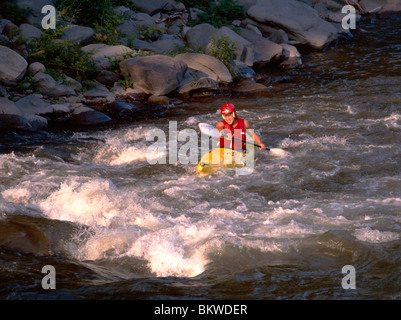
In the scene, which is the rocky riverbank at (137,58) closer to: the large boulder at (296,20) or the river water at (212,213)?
the large boulder at (296,20)

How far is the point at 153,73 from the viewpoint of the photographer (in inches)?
391

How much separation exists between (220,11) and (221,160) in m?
9.72

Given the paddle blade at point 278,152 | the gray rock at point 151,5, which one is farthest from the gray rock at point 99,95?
the gray rock at point 151,5

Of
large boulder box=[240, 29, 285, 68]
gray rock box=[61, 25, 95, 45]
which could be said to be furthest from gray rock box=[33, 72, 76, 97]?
large boulder box=[240, 29, 285, 68]

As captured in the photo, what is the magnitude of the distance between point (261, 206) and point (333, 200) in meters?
0.83

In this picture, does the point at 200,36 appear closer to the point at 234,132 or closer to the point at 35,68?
the point at 35,68

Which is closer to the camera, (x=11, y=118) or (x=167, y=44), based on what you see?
(x=11, y=118)

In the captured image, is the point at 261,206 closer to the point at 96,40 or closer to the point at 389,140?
the point at 389,140

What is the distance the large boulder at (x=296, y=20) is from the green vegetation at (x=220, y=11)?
0.49m

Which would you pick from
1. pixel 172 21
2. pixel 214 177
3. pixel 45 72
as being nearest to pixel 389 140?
pixel 214 177

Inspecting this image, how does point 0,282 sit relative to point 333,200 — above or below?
below

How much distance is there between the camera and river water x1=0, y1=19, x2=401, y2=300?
366 cm

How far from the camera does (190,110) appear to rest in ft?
31.4

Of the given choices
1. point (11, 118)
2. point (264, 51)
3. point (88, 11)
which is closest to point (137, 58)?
point (88, 11)
